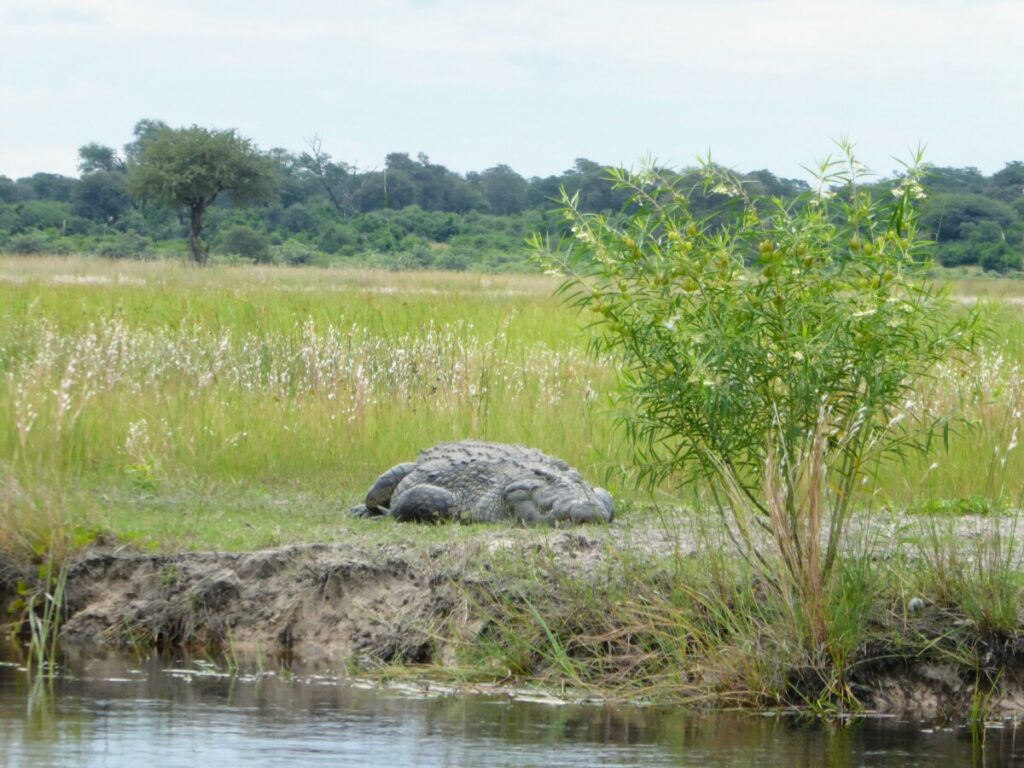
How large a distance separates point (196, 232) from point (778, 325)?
47.4 m

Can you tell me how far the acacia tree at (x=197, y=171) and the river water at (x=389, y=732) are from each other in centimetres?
4424

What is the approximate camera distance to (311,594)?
6.94 metres

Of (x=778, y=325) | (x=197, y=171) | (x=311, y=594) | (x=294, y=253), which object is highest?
(x=197, y=171)

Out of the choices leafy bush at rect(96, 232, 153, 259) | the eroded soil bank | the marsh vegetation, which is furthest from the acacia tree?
the eroded soil bank

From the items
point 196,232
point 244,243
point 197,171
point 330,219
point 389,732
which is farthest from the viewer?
point 244,243

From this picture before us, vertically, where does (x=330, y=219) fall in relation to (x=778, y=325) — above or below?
above

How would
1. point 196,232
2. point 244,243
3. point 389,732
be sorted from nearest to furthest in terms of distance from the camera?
point 389,732 < point 196,232 < point 244,243

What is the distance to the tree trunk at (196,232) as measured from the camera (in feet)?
154

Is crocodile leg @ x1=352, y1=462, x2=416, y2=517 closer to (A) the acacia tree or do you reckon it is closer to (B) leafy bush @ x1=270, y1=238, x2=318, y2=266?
(B) leafy bush @ x1=270, y1=238, x2=318, y2=266

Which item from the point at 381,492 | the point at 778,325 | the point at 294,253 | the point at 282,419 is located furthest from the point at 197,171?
the point at 778,325

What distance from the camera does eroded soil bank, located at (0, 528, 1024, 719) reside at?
21.7 feet

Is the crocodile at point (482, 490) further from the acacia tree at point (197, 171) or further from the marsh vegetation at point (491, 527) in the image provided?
the acacia tree at point (197, 171)

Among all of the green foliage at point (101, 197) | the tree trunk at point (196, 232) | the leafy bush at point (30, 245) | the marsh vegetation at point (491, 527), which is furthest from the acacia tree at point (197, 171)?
the marsh vegetation at point (491, 527)

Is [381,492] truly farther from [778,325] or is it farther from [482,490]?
[778,325]
